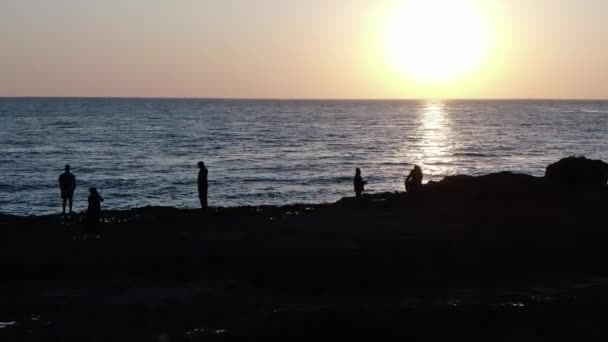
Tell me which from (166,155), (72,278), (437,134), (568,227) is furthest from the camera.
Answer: (437,134)

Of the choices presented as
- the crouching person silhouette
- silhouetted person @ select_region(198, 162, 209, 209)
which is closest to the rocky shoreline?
the crouching person silhouette

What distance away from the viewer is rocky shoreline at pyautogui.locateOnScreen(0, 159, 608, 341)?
12.5m

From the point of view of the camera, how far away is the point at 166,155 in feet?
222

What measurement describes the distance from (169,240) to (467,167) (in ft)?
145

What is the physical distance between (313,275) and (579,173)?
18.4 meters

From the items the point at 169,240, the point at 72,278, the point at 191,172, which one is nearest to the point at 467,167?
the point at 191,172

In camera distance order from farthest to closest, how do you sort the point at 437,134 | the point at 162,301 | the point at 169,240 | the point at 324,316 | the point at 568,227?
the point at 437,134 < the point at 568,227 < the point at 169,240 < the point at 162,301 < the point at 324,316

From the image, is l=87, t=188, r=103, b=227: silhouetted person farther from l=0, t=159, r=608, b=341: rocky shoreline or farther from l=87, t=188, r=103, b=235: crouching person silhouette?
l=0, t=159, r=608, b=341: rocky shoreline

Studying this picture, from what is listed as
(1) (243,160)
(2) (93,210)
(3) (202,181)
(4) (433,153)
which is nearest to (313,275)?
(2) (93,210)

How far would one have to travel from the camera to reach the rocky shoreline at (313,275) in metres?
12.5

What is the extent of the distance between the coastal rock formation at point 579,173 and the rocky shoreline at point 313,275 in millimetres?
4515

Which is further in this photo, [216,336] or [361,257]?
[361,257]

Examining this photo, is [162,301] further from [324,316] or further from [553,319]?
[553,319]

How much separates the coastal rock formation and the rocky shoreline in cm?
451
